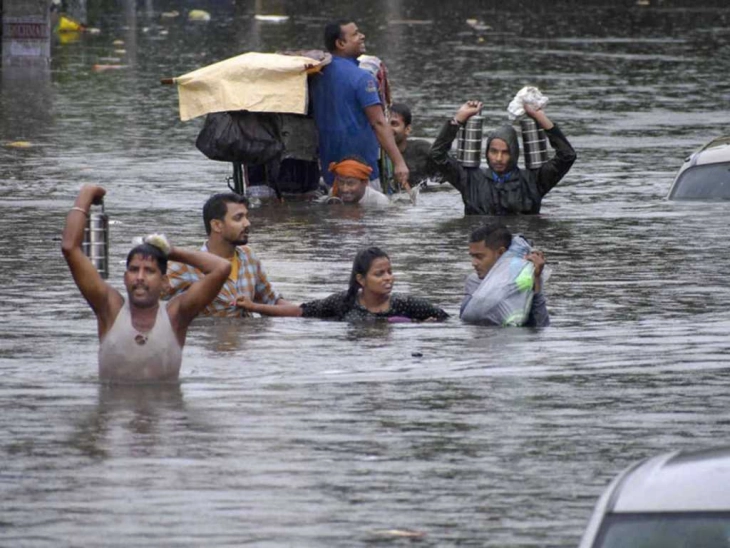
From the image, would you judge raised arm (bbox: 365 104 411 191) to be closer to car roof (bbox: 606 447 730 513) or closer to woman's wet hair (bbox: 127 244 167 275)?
woman's wet hair (bbox: 127 244 167 275)

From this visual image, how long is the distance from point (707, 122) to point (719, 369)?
15.2m

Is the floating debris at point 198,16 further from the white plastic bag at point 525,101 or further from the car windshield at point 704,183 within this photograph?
the white plastic bag at point 525,101

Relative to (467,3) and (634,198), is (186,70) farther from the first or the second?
(467,3)

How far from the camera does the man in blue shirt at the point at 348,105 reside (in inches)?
658

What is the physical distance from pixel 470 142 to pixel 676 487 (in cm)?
1119

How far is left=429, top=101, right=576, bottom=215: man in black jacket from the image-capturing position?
15789 mm

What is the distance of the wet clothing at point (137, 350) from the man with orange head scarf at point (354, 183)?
24.6 feet

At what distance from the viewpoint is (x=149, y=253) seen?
9297mm

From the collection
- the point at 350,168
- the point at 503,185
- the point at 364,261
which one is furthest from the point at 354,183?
the point at 364,261

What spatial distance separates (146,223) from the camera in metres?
16.1

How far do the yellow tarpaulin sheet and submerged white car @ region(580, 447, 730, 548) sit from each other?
11.7m

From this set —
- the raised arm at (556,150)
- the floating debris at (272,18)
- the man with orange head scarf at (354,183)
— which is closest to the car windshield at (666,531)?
the raised arm at (556,150)

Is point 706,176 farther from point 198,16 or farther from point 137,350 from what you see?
point 198,16

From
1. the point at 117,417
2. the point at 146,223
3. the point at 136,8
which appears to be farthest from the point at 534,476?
the point at 136,8
